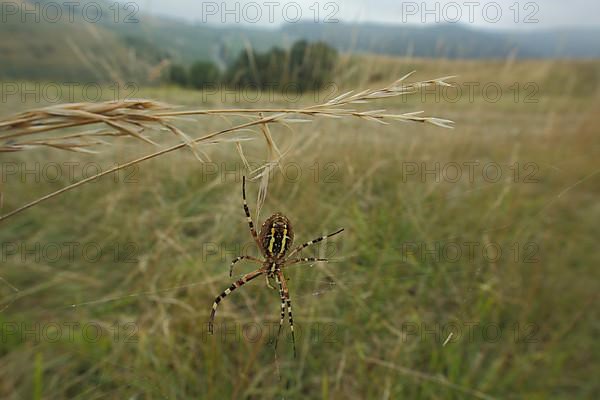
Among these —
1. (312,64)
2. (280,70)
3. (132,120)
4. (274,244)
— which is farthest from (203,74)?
(132,120)

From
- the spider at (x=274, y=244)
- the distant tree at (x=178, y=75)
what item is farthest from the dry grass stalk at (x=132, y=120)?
the distant tree at (x=178, y=75)

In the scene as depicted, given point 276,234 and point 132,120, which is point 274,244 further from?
point 132,120

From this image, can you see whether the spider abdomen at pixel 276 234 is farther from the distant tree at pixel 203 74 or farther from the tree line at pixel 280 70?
the distant tree at pixel 203 74

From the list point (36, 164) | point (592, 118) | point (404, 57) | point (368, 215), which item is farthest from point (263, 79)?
point (592, 118)

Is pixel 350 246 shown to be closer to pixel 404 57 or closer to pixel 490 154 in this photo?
pixel 404 57

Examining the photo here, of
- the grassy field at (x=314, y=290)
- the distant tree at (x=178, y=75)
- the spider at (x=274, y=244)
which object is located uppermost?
the distant tree at (x=178, y=75)
